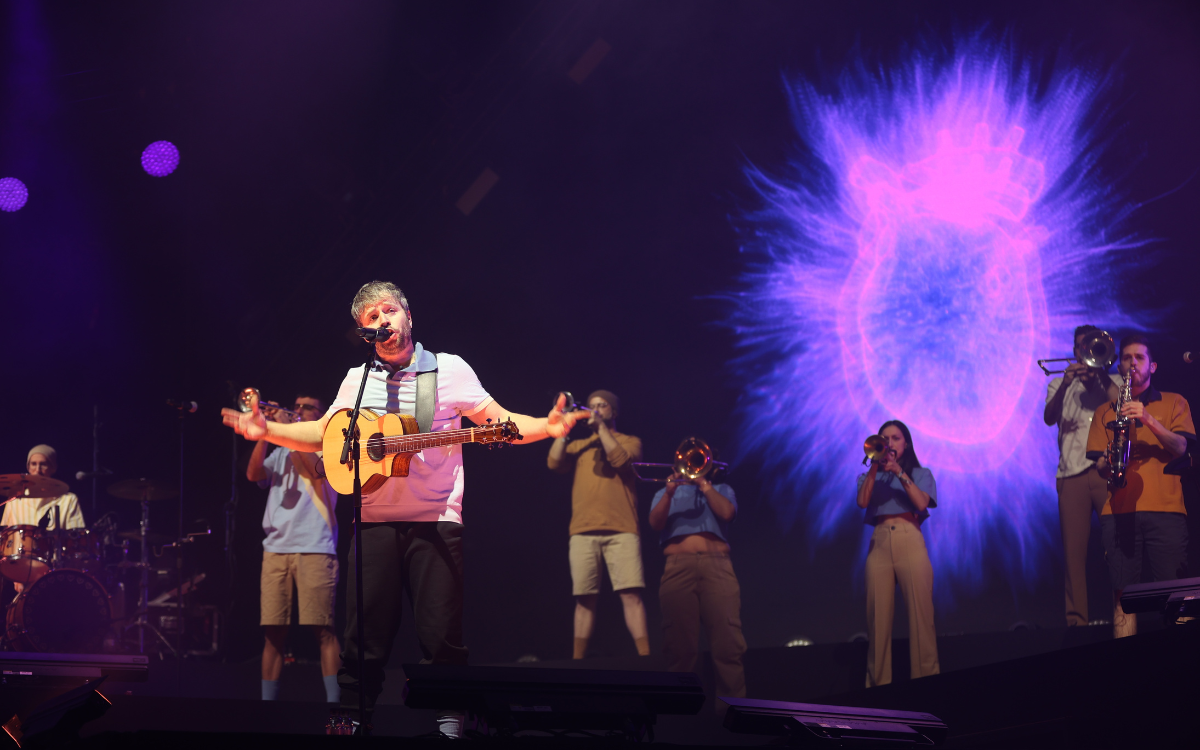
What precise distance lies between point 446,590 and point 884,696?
180 cm

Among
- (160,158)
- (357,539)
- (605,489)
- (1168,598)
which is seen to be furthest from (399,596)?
(160,158)

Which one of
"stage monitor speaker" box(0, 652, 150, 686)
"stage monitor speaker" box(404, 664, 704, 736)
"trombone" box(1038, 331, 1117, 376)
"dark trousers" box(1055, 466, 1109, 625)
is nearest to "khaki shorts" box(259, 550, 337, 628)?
"stage monitor speaker" box(0, 652, 150, 686)

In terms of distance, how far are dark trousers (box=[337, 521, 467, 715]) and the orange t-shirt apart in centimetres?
421

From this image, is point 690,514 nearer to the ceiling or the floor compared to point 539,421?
nearer to the floor

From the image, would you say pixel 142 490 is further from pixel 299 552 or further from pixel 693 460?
pixel 693 460

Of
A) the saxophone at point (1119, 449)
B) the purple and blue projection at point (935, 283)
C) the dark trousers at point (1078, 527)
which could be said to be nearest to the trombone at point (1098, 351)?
the saxophone at point (1119, 449)

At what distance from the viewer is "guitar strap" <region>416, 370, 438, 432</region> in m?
3.54

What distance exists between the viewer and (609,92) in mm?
8023

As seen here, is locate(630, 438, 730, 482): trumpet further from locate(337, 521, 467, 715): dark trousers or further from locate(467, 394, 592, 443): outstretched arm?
locate(337, 521, 467, 715): dark trousers

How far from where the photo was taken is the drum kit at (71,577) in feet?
19.7

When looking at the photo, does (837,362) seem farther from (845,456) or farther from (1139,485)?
(1139,485)

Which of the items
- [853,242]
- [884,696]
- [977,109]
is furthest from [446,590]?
[977,109]

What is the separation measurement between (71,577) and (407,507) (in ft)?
13.5

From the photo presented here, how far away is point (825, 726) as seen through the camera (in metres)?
2.02
